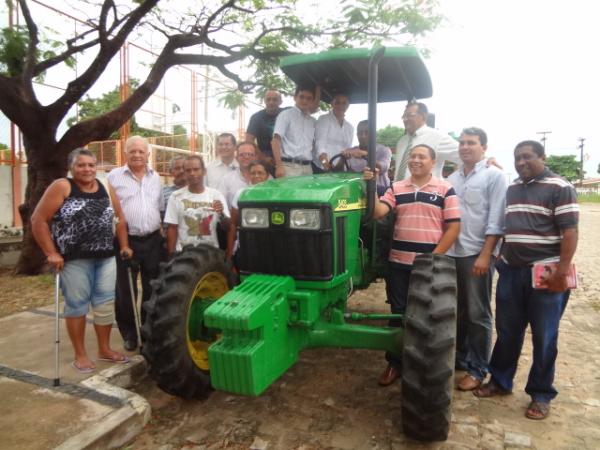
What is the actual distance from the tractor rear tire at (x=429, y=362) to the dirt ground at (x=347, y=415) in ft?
0.83

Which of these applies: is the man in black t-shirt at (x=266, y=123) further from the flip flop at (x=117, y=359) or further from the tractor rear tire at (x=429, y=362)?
the tractor rear tire at (x=429, y=362)

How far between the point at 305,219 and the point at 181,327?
1076 millimetres

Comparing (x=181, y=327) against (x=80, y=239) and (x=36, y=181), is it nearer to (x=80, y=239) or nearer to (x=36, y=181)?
(x=80, y=239)

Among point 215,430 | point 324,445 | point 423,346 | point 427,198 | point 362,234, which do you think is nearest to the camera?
point 423,346

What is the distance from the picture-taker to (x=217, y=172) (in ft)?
15.6

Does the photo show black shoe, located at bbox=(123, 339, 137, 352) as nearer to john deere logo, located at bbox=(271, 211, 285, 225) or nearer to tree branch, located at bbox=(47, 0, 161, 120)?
john deere logo, located at bbox=(271, 211, 285, 225)

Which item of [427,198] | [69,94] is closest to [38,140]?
[69,94]

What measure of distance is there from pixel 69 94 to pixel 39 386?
5275 mm

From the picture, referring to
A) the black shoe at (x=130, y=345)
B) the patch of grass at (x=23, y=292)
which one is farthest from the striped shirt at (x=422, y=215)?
the patch of grass at (x=23, y=292)

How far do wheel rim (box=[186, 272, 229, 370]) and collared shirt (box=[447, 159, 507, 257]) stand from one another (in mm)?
1861

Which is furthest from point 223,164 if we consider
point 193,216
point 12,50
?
point 12,50

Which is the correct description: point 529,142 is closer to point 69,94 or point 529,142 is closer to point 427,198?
point 427,198

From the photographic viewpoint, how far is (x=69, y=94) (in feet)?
24.5

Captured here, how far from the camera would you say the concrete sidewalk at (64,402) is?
9.59ft
